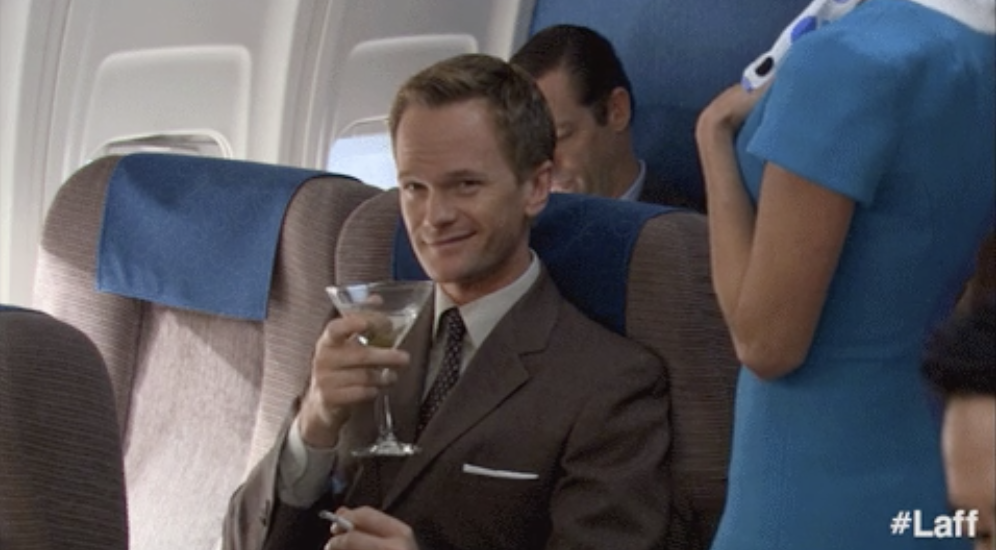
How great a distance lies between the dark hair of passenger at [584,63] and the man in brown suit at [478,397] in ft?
4.14

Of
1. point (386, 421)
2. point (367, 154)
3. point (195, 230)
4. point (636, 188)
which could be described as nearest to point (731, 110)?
point (386, 421)

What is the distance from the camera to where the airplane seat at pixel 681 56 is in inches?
159

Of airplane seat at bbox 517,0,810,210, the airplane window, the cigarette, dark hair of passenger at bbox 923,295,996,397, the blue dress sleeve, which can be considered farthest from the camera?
the airplane window

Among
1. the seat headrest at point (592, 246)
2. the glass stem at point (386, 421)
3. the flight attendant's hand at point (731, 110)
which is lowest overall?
the glass stem at point (386, 421)

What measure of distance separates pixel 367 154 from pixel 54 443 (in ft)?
8.28

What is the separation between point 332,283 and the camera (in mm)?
2953

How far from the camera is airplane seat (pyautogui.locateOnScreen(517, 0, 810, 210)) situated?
159 inches

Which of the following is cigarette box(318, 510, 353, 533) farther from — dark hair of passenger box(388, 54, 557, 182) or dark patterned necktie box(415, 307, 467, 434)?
dark hair of passenger box(388, 54, 557, 182)

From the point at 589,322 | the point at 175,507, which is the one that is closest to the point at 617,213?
the point at 589,322

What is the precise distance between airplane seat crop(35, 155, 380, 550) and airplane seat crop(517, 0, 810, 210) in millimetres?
1210

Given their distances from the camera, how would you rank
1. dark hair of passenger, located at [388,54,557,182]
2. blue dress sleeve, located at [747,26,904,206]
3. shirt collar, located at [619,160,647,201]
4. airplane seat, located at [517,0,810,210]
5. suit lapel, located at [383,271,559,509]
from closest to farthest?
blue dress sleeve, located at [747,26,904,206] < suit lapel, located at [383,271,559,509] < dark hair of passenger, located at [388,54,557,182] < shirt collar, located at [619,160,647,201] < airplane seat, located at [517,0,810,210]

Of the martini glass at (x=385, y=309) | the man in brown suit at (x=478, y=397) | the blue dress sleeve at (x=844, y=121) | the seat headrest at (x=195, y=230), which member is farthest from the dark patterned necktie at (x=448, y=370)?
the blue dress sleeve at (x=844, y=121)

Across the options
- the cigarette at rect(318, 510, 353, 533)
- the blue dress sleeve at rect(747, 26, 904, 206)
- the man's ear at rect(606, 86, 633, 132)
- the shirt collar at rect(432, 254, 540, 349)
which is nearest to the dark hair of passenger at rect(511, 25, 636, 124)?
the man's ear at rect(606, 86, 633, 132)

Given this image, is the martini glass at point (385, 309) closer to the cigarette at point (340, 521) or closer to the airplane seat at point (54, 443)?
the cigarette at point (340, 521)
